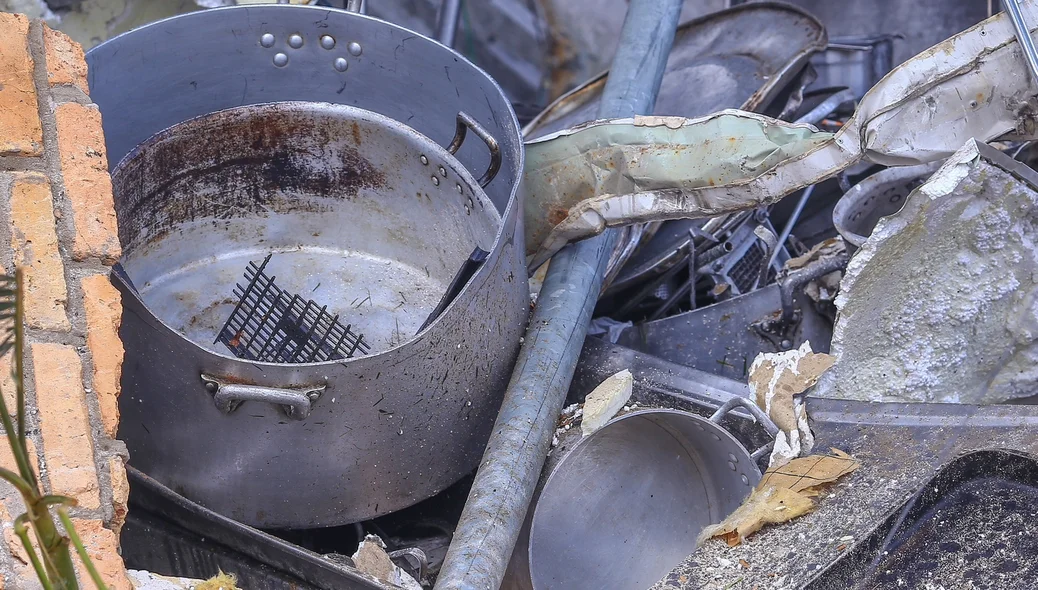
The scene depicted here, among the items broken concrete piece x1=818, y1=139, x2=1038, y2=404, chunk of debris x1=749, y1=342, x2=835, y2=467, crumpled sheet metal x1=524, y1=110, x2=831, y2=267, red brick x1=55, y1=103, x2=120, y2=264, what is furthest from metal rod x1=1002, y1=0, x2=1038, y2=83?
red brick x1=55, y1=103, x2=120, y2=264

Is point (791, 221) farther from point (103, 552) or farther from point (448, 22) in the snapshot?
point (103, 552)

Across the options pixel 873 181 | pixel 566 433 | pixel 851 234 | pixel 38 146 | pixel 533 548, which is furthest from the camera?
pixel 873 181

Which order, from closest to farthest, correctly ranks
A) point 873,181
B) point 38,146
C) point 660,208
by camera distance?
point 38,146, point 660,208, point 873,181

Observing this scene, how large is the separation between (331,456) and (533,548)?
14.2 inches

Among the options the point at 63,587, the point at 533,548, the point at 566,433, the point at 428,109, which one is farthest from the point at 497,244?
the point at 63,587

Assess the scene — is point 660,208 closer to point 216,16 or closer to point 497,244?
point 497,244

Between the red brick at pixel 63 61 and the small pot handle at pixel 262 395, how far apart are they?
46 centimetres

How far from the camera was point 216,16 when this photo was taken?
6.54ft

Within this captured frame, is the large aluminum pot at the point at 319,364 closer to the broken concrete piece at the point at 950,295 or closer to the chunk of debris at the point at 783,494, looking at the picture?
the chunk of debris at the point at 783,494

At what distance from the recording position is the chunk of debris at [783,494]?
1458mm

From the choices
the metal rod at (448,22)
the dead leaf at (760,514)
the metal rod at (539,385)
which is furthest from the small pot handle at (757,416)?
the metal rod at (448,22)

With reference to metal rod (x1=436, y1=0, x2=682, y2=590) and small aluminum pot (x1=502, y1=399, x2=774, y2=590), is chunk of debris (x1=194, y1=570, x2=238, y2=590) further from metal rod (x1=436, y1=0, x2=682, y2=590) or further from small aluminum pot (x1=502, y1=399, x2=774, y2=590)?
small aluminum pot (x1=502, y1=399, x2=774, y2=590)

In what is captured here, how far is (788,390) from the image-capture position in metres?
1.69

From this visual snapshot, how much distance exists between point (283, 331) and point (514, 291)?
1.65 feet
